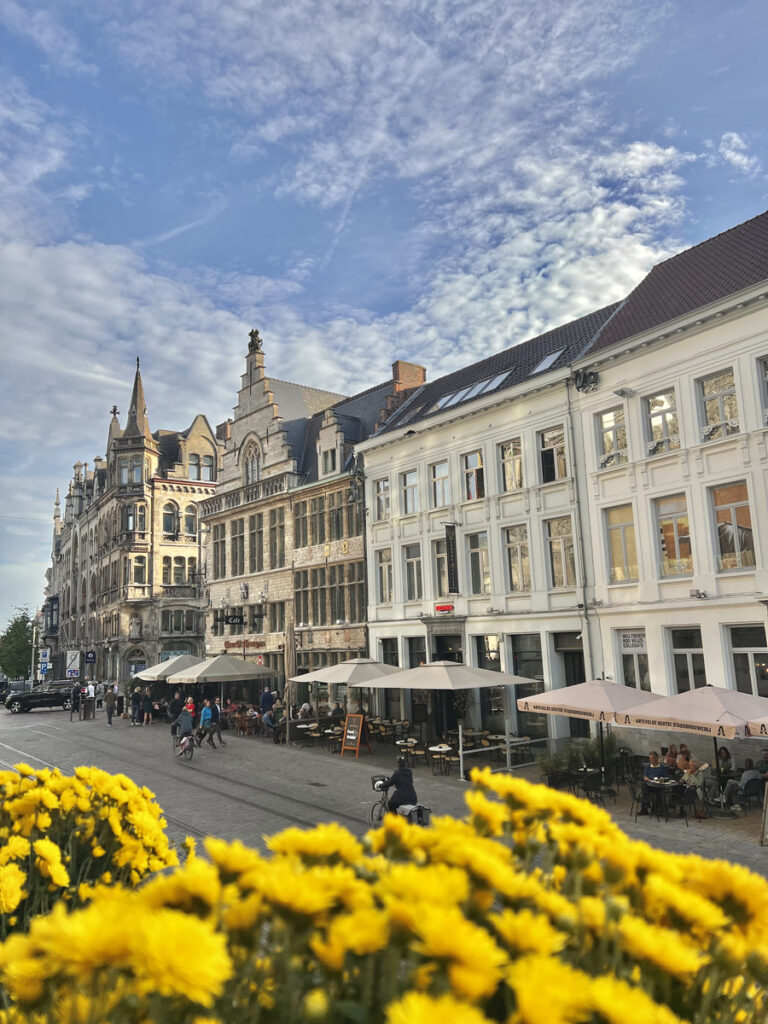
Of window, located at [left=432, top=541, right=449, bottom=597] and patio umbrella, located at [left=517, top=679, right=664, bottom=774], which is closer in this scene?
patio umbrella, located at [left=517, top=679, right=664, bottom=774]

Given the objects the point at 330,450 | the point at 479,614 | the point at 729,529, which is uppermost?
the point at 330,450

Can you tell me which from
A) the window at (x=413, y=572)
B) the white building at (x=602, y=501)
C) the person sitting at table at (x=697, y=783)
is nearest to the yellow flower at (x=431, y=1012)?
→ the person sitting at table at (x=697, y=783)

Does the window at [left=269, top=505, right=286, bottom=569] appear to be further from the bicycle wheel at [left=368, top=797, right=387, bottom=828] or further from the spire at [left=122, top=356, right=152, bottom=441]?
the spire at [left=122, top=356, right=152, bottom=441]

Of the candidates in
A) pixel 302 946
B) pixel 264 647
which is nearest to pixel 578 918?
pixel 302 946

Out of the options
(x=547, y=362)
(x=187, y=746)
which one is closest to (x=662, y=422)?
(x=547, y=362)

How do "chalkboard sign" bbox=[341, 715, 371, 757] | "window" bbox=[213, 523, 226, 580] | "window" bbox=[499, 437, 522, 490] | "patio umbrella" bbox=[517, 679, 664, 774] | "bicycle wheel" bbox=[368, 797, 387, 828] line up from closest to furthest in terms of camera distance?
"bicycle wheel" bbox=[368, 797, 387, 828] < "patio umbrella" bbox=[517, 679, 664, 774] < "chalkboard sign" bbox=[341, 715, 371, 757] < "window" bbox=[499, 437, 522, 490] < "window" bbox=[213, 523, 226, 580]

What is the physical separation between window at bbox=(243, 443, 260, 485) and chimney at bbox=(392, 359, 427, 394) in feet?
29.1

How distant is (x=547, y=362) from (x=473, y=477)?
15.1 feet

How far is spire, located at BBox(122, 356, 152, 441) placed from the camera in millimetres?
58062

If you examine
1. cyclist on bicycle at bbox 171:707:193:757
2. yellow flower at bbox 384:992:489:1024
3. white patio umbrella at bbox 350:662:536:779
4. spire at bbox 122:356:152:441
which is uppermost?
spire at bbox 122:356:152:441

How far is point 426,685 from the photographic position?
19.2 metres

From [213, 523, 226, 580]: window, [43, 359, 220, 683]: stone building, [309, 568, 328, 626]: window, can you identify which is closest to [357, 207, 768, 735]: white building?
[309, 568, 328, 626]: window

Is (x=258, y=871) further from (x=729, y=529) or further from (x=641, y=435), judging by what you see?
(x=641, y=435)

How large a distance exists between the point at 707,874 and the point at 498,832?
0.52 meters
